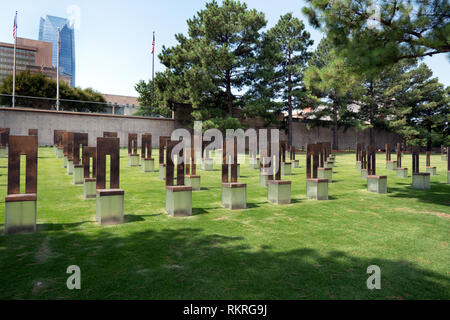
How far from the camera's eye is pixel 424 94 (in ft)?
133

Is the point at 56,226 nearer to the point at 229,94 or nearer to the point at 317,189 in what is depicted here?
the point at 317,189

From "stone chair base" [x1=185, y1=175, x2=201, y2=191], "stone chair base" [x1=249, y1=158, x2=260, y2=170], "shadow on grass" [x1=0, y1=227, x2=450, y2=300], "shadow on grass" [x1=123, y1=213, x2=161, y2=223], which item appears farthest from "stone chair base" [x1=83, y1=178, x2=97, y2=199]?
"stone chair base" [x1=249, y1=158, x2=260, y2=170]

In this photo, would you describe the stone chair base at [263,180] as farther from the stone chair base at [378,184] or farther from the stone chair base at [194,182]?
the stone chair base at [378,184]

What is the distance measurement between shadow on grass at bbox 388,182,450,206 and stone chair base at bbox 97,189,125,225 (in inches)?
314

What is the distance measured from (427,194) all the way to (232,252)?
8426 mm

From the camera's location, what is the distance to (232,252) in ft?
15.1

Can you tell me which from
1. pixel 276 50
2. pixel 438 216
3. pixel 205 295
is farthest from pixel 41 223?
pixel 276 50

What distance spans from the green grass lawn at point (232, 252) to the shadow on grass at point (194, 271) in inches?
0.5

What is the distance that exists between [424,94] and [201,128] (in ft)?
101

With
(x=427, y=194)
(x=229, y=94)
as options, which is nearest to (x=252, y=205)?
(x=427, y=194)

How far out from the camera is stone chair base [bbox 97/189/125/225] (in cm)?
589

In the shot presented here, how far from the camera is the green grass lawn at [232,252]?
3.45 m

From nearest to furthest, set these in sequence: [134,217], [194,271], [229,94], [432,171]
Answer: [194,271] < [134,217] < [432,171] < [229,94]
